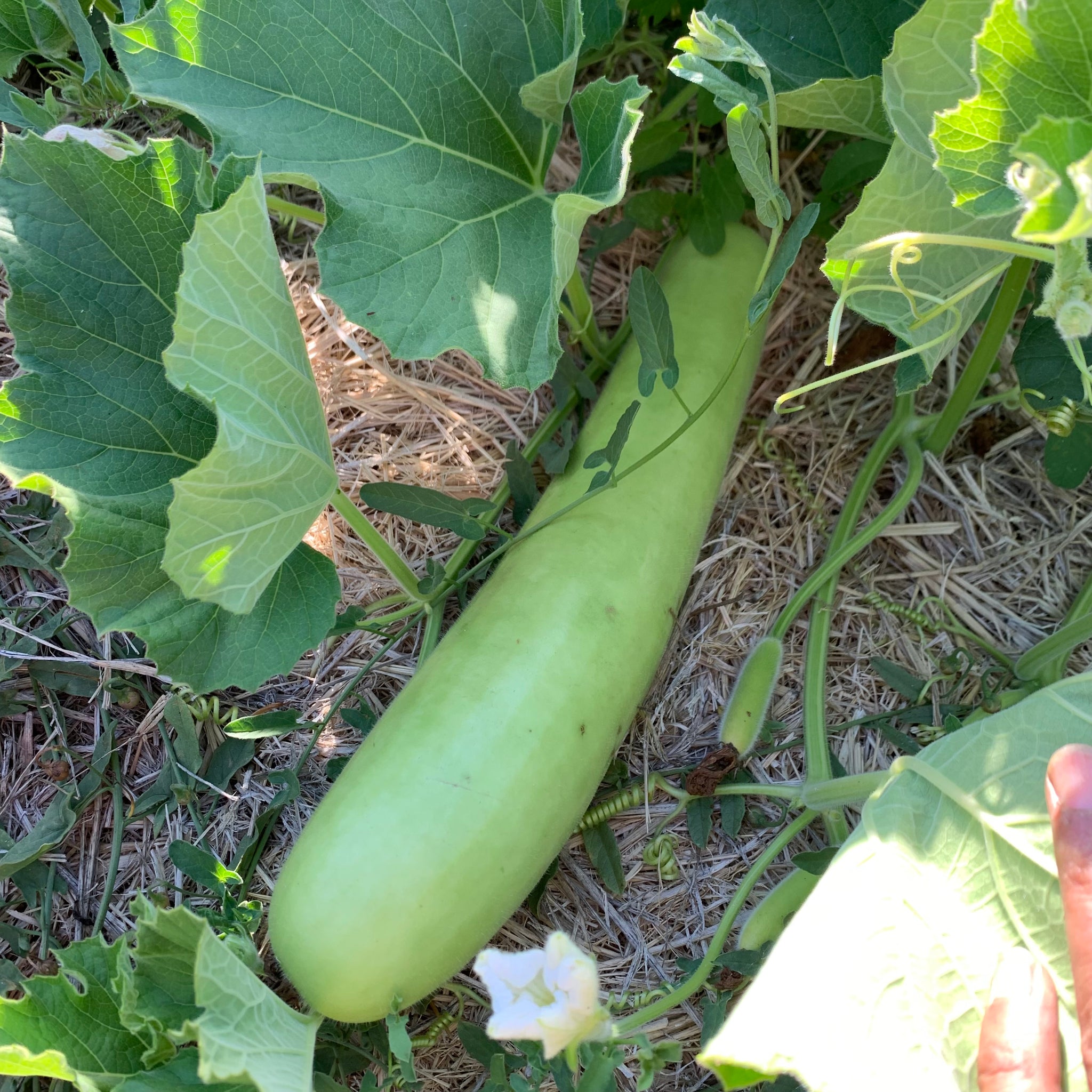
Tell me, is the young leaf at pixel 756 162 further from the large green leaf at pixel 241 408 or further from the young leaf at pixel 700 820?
the young leaf at pixel 700 820

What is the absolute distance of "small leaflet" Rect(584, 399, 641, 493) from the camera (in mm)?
1033

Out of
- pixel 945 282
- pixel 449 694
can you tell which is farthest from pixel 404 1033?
pixel 945 282

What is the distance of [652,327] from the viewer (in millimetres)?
1053

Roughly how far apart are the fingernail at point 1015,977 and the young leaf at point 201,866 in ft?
2.44

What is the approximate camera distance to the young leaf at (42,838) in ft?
3.75

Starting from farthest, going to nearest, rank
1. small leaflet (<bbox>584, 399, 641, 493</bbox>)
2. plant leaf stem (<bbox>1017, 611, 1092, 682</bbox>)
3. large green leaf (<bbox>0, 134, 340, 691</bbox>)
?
plant leaf stem (<bbox>1017, 611, 1092, 682</bbox>) < small leaflet (<bbox>584, 399, 641, 493</bbox>) < large green leaf (<bbox>0, 134, 340, 691</bbox>)

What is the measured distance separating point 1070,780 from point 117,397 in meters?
0.93

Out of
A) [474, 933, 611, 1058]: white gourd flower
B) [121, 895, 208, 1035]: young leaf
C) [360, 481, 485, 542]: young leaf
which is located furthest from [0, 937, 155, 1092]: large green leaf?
[360, 481, 485, 542]: young leaf

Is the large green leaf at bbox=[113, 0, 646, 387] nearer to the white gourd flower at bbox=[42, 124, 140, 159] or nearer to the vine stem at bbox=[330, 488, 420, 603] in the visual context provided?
the white gourd flower at bbox=[42, 124, 140, 159]

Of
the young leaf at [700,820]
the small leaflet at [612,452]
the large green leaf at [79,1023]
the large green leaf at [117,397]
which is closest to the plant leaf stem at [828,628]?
the young leaf at [700,820]

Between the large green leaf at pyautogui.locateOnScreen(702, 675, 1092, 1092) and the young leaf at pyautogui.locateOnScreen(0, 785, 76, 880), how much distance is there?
83cm

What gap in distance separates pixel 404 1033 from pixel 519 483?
61 centimetres

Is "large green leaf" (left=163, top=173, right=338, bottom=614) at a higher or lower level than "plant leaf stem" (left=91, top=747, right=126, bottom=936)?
higher

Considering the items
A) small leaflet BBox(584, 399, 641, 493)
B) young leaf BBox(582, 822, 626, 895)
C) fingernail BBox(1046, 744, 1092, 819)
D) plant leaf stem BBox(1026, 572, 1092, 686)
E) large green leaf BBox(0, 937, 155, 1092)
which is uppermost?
small leaflet BBox(584, 399, 641, 493)
